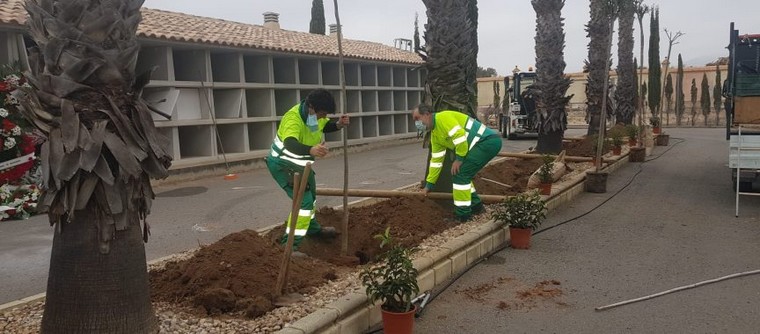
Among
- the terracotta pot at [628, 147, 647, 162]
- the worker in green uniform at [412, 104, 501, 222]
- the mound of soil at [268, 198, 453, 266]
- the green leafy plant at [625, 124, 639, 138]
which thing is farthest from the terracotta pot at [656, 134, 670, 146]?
the mound of soil at [268, 198, 453, 266]

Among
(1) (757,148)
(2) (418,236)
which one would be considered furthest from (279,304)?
(1) (757,148)

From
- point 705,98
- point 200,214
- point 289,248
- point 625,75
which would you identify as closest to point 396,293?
point 289,248

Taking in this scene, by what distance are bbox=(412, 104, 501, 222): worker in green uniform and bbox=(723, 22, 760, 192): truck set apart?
3832mm

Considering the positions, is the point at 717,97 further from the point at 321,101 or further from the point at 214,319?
the point at 214,319

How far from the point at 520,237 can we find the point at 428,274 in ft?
5.87

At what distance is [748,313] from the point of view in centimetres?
423

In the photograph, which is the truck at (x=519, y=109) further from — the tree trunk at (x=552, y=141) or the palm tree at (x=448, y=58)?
the palm tree at (x=448, y=58)

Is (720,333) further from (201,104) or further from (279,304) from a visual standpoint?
(201,104)

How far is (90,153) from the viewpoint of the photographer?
9.63ft

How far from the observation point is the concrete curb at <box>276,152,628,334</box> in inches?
141

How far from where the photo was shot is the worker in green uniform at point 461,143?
672 cm

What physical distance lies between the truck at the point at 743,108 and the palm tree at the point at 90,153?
7.89 m

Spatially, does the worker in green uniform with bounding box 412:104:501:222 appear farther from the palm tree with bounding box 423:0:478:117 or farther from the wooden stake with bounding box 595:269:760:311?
the wooden stake with bounding box 595:269:760:311

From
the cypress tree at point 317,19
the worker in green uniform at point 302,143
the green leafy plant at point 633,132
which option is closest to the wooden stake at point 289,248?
the worker in green uniform at point 302,143
